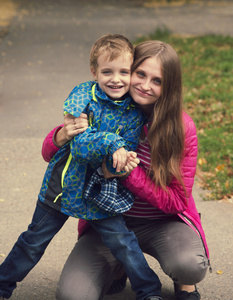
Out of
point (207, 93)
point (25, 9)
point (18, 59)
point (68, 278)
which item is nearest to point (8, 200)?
point (68, 278)

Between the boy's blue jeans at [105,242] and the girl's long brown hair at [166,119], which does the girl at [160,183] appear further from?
the boy's blue jeans at [105,242]

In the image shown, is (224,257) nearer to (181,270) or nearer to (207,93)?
(181,270)

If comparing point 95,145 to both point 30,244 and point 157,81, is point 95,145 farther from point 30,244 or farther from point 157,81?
point 30,244

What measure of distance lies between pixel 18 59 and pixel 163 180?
7.19 meters

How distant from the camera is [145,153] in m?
3.21

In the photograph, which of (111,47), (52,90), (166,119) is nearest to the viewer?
(111,47)

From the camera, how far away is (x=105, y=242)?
9.82 feet

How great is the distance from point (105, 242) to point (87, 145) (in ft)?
1.90

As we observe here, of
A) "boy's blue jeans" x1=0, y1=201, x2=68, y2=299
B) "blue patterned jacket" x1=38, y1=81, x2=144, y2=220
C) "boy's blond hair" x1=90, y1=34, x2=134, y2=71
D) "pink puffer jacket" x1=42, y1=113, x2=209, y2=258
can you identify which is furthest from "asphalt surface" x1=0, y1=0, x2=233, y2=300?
"boy's blond hair" x1=90, y1=34, x2=134, y2=71

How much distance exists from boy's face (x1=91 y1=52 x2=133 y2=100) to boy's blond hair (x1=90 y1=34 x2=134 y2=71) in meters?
0.02

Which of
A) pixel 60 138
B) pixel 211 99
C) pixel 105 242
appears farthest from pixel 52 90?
pixel 105 242

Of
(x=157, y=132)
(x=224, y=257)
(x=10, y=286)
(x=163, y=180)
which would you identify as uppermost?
(x=157, y=132)

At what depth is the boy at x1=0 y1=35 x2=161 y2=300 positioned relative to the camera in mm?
2875

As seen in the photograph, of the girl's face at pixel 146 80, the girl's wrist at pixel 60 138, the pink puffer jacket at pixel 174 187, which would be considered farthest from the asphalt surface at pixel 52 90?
the girl's face at pixel 146 80
